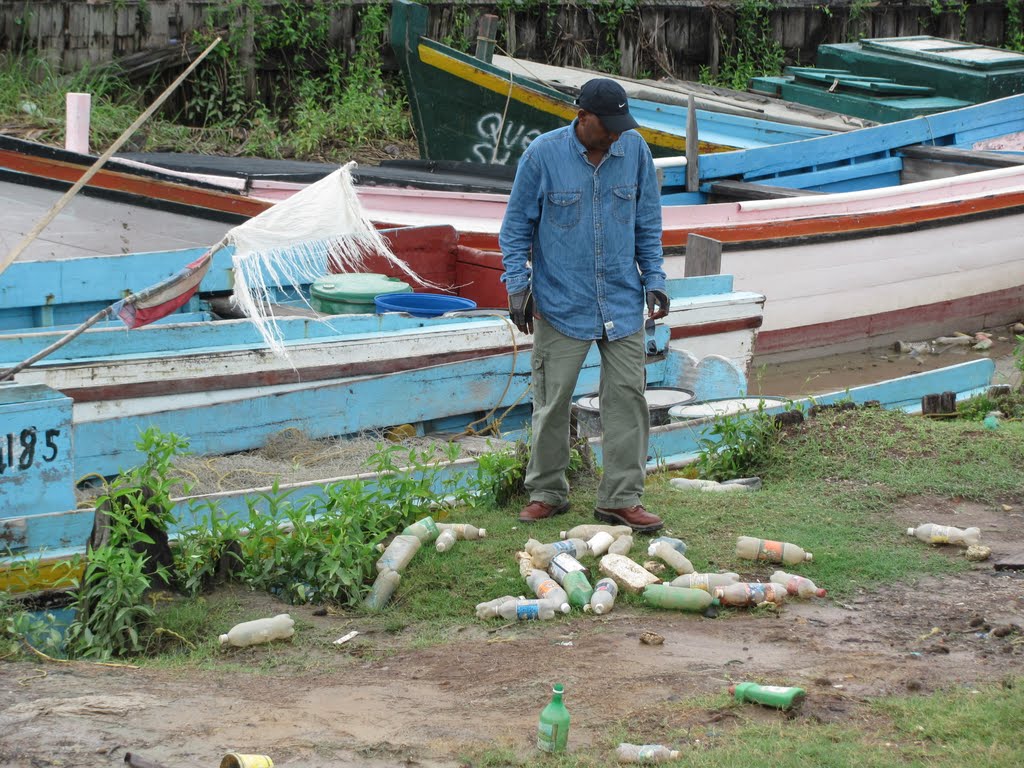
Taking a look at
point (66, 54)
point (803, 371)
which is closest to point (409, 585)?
point (803, 371)

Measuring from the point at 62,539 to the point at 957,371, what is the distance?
539cm

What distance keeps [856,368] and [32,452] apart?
7819mm

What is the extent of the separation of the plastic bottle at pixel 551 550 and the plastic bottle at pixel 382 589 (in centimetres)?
52

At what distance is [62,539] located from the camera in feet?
14.0

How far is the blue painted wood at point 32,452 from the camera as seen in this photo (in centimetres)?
414

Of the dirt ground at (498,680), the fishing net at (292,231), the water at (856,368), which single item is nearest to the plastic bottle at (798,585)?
the dirt ground at (498,680)

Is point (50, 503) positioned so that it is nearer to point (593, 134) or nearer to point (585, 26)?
point (593, 134)

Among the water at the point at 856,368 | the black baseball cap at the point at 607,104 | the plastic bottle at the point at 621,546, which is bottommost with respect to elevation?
the water at the point at 856,368

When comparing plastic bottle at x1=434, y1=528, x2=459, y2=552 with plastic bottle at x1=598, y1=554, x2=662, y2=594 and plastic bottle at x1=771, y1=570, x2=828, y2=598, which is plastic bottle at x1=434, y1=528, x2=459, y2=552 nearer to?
plastic bottle at x1=598, y1=554, x2=662, y2=594

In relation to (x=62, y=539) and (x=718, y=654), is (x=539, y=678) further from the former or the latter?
(x=62, y=539)

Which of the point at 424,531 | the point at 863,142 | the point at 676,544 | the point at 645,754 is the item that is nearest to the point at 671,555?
the point at 676,544

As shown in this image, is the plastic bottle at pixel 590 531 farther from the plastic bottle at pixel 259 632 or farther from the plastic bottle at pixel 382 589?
the plastic bottle at pixel 259 632

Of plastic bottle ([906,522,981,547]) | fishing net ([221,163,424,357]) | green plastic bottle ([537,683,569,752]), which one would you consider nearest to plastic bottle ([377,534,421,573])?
fishing net ([221,163,424,357])

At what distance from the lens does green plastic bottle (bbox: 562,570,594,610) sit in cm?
413
